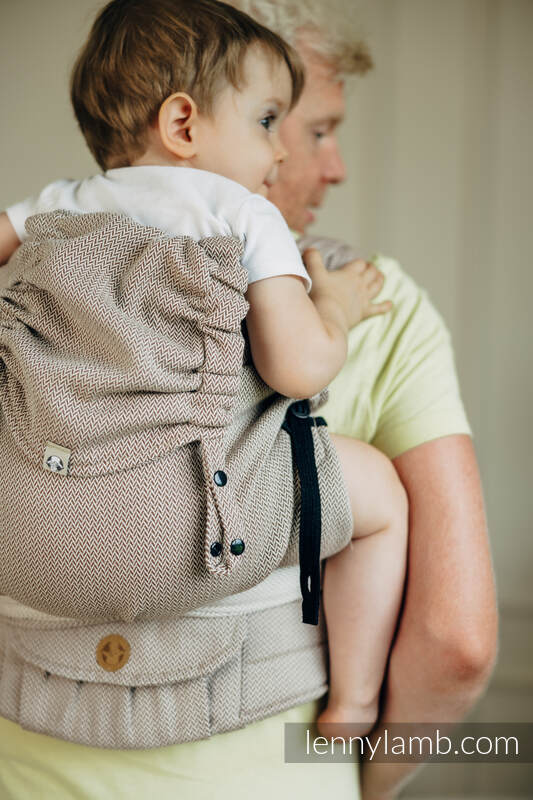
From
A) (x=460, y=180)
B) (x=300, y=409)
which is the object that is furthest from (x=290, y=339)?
(x=460, y=180)

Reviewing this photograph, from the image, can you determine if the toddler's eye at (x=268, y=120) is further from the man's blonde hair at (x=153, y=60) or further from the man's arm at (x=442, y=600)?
the man's arm at (x=442, y=600)

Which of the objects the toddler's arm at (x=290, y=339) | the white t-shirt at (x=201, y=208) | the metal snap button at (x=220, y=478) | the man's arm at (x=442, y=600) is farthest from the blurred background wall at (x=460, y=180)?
the metal snap button at (x=220, y=478)

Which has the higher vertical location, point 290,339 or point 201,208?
point 201,208

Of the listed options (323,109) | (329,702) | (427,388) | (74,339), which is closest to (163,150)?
(74,339)

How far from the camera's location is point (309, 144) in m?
1.44

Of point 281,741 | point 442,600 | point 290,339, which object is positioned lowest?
point 281,741

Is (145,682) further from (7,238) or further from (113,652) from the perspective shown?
(7,238)

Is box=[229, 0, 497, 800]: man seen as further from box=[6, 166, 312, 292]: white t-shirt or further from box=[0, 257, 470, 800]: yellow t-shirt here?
box=[6, 166, 312, 292]: white t-shirt

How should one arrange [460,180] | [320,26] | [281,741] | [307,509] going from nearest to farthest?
1. [307,509]
2. [281,741]
3. [320,26]
4. [460,180]

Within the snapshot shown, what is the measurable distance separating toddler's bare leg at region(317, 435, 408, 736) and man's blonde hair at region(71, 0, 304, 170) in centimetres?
43

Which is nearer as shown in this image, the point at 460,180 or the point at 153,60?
the point at 153,60

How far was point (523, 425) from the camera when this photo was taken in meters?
2.72

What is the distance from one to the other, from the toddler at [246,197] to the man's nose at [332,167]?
471mm

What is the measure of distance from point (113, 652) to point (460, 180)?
2188 mm
